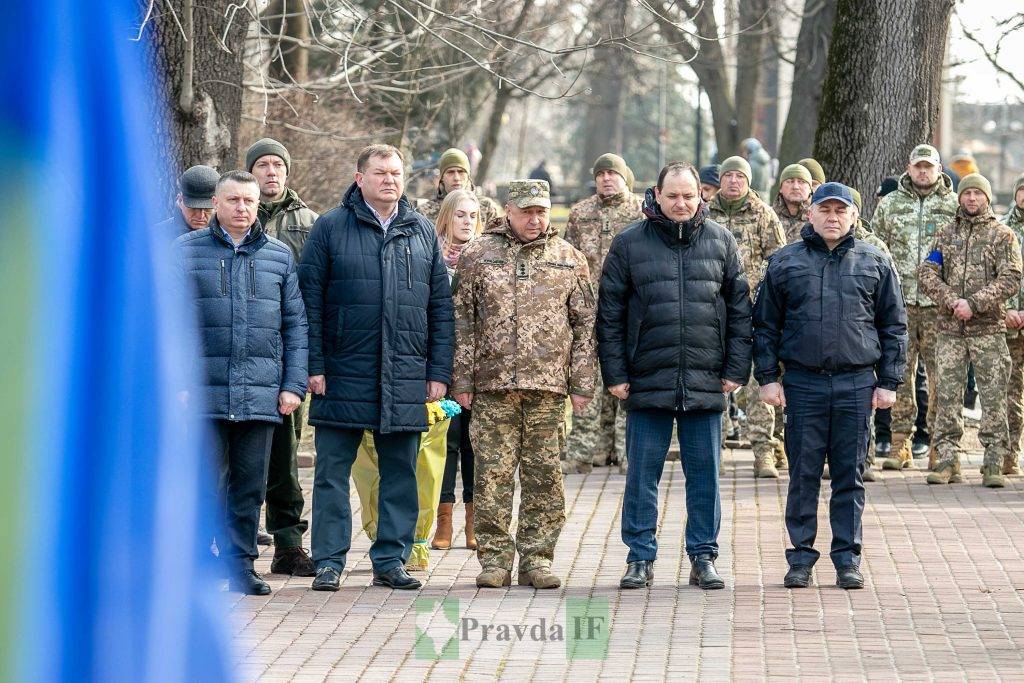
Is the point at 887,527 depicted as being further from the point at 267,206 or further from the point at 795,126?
the point at 795,126

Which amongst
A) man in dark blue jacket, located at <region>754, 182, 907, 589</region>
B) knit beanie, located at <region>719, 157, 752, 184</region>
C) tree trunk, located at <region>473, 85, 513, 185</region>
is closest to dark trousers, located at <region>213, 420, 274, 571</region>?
man in dark blue jacket, located at <region>754, 182, 907, 589</region>

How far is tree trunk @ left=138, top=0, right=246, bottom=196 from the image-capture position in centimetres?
1006

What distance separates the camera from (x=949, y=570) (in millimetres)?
8391

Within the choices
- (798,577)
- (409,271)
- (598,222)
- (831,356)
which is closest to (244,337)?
(409,271)

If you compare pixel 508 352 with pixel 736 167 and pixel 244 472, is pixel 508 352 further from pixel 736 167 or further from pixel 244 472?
pixel 736 167

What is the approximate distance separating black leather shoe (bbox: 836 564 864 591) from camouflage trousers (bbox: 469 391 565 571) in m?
1.39

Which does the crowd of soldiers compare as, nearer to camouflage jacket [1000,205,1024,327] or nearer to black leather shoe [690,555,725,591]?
black leather shoe [690,555,725,591]

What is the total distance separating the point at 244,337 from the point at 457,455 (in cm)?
198

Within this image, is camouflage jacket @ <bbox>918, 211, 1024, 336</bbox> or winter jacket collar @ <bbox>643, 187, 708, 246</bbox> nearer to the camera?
winter jacket collar @ <bbox>643, 187, 708, 246</bbox>

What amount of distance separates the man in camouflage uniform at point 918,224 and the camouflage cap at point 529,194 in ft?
15.4

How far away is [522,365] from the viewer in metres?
7.64

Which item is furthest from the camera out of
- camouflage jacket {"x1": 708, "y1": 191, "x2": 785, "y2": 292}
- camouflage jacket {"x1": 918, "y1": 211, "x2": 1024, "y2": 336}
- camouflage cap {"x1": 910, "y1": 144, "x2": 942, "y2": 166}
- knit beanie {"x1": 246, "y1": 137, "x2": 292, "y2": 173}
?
camouflage cap {"x1": 910, "y1": 144, "x2": 942, "y2": 166}

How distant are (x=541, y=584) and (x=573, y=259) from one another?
5.17 ft

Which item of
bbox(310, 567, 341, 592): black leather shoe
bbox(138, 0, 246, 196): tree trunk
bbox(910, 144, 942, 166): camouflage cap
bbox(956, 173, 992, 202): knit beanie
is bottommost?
bbox(310, 567, 341, 592): black leather shoe
